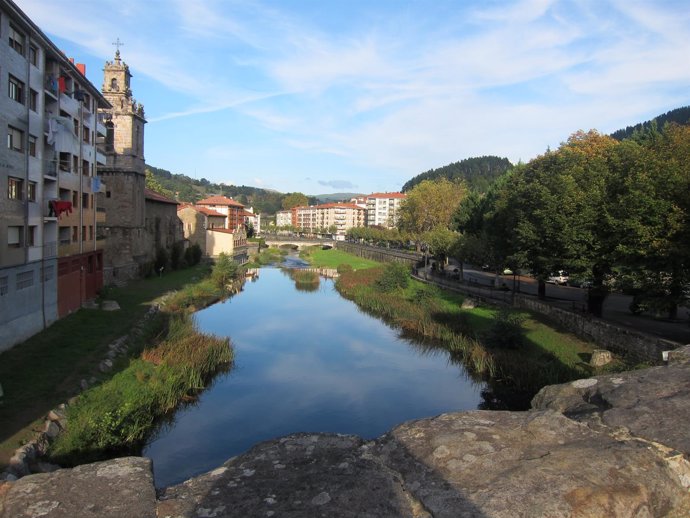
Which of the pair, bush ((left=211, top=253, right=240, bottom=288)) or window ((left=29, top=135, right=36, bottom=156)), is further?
bush ((left=211, top=253, right=240, bottom=288))

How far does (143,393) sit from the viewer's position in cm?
1867

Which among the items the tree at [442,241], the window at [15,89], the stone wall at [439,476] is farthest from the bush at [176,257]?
the stone wall at [439,476]

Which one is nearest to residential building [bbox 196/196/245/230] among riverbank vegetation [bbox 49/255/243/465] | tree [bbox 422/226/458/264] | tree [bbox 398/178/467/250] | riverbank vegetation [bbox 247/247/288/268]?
riverbank vegetation [bbox 247/247/288/268]

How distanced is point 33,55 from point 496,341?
87.6ft

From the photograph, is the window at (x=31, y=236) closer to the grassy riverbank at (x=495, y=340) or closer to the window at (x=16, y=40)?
the window at (x=16, y=40)

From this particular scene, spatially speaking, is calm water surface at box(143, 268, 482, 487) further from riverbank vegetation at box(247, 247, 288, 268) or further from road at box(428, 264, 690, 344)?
riverbank vegetation at box(247, 247, 288, 268)

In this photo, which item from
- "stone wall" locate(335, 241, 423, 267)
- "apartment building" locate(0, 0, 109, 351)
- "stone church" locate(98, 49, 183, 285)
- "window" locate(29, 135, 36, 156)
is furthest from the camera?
"stone wall" locate(335, 241, 423, 267)

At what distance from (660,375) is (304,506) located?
4932 millimetres

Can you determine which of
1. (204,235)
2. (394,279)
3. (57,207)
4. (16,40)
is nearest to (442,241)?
(394,279)

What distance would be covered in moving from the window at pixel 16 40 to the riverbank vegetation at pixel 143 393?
46.9 ft

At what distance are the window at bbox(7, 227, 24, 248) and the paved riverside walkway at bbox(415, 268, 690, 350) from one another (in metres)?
27.6

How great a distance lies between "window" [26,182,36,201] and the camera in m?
24.3

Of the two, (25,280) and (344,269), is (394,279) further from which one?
(25,280)

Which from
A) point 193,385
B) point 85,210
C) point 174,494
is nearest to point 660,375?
point 174,494
